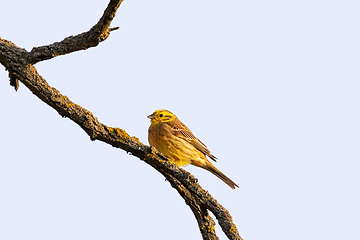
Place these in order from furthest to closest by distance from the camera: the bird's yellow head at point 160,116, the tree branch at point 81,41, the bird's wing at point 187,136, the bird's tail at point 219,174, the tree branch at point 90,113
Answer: the bird's yellow head at point 160,116 < the bird's wing at point 187,136 < the bird's tail at point 219,174 < the tree branch at point 90,113 < the tree branch at point 81,41

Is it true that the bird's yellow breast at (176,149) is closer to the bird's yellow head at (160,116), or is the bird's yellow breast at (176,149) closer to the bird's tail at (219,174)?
the bird's tail at (219,174)

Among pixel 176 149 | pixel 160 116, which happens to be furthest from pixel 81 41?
pixel 160 116

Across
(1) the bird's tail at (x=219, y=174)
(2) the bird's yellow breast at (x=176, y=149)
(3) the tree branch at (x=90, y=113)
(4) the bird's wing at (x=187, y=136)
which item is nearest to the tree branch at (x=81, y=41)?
(3) the tree branch at (x=90, y=113)

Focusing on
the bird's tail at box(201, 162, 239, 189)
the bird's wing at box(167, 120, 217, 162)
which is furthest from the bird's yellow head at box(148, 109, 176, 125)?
the bird's tail at box(201, 162, 239, 189)

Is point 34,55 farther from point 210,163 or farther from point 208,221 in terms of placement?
point 210,163

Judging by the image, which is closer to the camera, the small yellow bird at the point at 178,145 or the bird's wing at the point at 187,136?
the small yellow bird at the point at 178,145

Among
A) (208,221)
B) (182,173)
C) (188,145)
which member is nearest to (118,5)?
(182,173)

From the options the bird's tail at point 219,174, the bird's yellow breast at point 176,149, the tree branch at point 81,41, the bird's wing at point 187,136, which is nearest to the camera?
the tree branch at point 81,41
